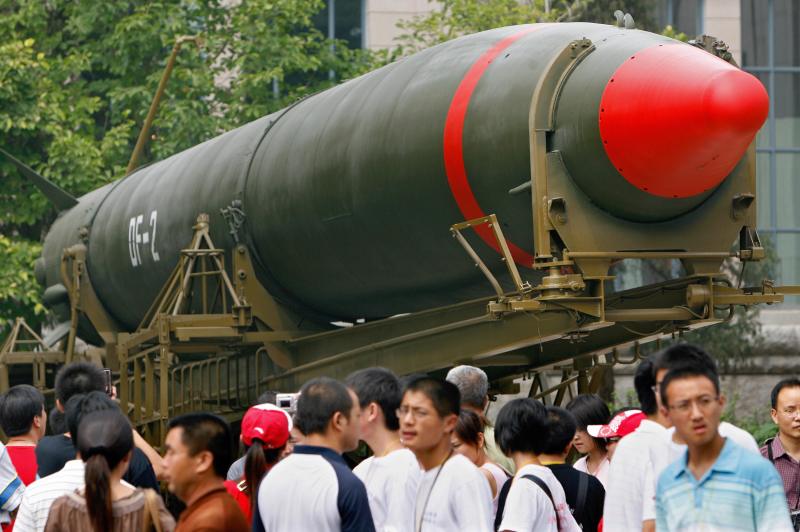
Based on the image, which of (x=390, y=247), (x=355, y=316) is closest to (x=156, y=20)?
(x=355, y=316)

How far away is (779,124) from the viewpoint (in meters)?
23.5

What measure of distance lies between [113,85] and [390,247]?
11.7m

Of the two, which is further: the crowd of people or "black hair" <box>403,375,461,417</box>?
"black hair" <box>403,375,461,417</box>

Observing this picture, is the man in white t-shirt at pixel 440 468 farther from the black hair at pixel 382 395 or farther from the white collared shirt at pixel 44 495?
the white collared shirt at pixel 44 495

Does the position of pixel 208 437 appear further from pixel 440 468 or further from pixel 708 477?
pixel 708 477

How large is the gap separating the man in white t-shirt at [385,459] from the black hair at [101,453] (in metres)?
1.19

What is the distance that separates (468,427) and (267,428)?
1007 mm

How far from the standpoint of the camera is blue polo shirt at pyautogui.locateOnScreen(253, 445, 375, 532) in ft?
17.5

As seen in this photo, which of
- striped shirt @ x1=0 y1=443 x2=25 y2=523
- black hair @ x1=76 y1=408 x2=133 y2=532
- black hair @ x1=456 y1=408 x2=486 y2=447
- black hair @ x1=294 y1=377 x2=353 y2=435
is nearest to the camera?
black hair @ x1=76 y1=408 x2=133 y2=532

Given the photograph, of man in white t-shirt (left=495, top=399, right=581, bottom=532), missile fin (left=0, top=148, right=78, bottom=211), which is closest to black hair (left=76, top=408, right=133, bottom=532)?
man in white t-shirt (left=495, top=399, right=581, bottom=532)

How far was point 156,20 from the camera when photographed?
20.4 m

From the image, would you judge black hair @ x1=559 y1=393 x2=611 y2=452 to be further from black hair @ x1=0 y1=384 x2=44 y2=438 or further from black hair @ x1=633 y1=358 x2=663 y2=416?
black hair @ x1=0 y1=384 x2=44 y2=438

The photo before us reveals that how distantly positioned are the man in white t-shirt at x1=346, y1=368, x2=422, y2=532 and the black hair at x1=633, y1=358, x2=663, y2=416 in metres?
0.96

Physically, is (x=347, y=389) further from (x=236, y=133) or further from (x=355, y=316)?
(x=236, y=133)
